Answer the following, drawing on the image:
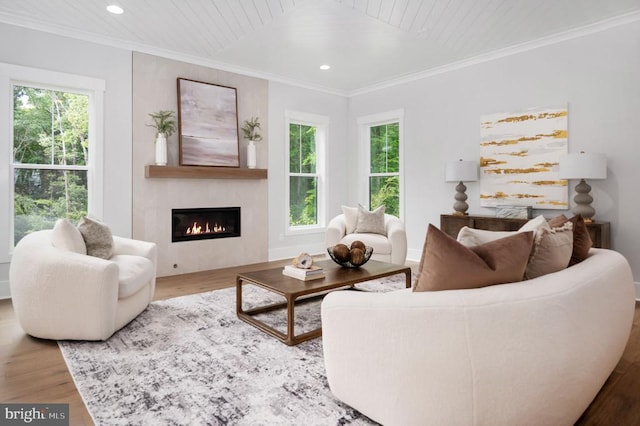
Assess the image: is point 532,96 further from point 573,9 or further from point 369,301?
point 369,301

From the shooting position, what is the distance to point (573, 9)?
3664 mm

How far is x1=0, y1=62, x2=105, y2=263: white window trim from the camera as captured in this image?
12.5ft

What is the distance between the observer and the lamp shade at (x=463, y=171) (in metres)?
4.87

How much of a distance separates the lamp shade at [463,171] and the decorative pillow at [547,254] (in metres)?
3.13

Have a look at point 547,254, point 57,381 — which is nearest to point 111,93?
point 57,381

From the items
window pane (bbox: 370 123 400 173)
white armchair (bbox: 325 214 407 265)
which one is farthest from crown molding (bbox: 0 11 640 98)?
white armchair (bbox: 325 214 407 265)

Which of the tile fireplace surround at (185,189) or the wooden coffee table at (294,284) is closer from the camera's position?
the wooden coffee table at (294,284)

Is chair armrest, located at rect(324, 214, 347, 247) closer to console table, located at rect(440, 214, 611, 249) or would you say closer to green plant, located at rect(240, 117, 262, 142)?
console table, located at rect(440, 214, 611, 249)

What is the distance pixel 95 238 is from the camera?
313 cm

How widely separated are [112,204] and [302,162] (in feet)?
9.39

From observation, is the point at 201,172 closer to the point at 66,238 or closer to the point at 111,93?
the point at 111,93

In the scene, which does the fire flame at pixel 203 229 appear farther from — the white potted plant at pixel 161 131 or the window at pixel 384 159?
the window at pixel 384 159

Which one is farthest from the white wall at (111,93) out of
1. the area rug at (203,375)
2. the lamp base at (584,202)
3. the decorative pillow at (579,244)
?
the lamp base at (584,202)

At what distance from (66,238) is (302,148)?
3994mm
